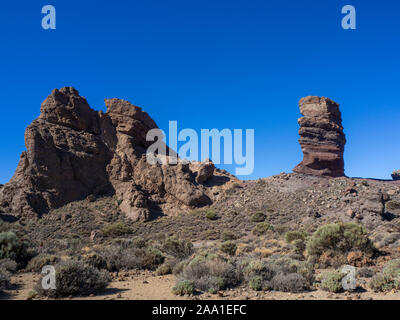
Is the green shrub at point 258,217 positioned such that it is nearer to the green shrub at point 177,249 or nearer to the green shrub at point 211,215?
the green shrub at point 211,215

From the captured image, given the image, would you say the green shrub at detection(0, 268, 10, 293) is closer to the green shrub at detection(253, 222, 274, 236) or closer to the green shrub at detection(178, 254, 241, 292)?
the green shrub at detection(178, 254, 241, 292)

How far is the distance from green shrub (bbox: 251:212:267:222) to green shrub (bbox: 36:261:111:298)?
1110 inches

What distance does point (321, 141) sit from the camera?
4581 cm

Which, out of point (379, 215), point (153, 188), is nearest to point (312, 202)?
point (379, 215)

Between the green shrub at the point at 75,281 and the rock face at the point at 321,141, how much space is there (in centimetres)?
4112

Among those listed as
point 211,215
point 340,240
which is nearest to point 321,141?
point 211,215

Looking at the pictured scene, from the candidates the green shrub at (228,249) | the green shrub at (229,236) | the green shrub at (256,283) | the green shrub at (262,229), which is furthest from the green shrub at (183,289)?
the green shrub at (262,229)

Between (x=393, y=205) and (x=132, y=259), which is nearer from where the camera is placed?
(x=132, y=259)

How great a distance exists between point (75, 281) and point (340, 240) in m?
11.7

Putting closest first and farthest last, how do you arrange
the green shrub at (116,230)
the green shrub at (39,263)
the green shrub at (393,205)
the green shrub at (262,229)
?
the green shrub at (39,263), the green shrub at (262,229), the green shrub at (116,230), the green shrub at (393,205)

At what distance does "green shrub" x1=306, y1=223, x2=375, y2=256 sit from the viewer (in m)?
13.9

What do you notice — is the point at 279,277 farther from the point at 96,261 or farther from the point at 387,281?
the point at 96,261

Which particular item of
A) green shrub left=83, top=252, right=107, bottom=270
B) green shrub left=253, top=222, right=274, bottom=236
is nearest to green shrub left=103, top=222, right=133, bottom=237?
green shrub left=253, top=222, right=274, bottom=236

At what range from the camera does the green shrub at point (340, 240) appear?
13.9 metres
